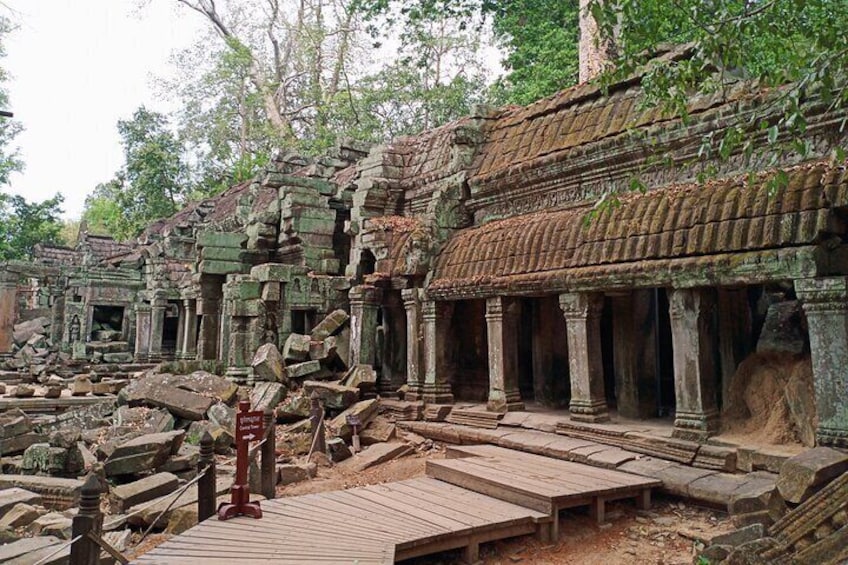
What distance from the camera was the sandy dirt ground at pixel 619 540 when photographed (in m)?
5.02

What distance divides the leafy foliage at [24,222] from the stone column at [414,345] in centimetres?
3338

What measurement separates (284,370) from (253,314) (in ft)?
5.50

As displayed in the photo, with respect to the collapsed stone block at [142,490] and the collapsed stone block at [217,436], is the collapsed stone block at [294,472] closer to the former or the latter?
the collapsed stone block at [142,490]

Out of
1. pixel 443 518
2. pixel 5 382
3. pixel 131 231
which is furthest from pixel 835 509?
pixel 131 231

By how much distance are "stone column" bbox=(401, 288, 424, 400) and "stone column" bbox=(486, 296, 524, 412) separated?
159 centimetres

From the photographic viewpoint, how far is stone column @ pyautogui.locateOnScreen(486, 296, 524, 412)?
29.2 feet

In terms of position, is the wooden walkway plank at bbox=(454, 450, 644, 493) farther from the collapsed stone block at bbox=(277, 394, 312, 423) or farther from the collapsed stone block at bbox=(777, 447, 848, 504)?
the collapsed stone block at bbox=(277, 394, 312, 423)

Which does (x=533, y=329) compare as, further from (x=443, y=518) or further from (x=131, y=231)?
(x=131, y=231)

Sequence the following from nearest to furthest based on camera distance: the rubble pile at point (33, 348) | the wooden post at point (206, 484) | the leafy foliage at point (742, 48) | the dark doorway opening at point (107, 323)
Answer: the leafy foliage at point (742, 48) < the wooden post at point (206, 484) < the rubble pile at point (33, 348) < the dark doorway opening at point (107, 323)

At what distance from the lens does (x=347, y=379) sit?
10.8 m

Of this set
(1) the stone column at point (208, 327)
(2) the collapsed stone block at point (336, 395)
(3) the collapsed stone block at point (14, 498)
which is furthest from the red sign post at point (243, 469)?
(1) the stone column at point (208, 327)

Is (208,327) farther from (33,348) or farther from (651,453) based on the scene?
(33,348)

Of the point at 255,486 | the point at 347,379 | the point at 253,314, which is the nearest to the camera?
the point at 255,486

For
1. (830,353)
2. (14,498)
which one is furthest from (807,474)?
(14,498)
